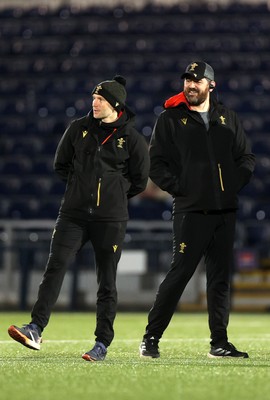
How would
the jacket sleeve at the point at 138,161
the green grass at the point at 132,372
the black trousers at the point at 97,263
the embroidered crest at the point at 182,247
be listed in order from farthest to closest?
the jacket sleeve at the point at 138,161 < the embroidered crest at the point at 182,247 < the black trousers at the point at 97,263 < the green grass at the point at 132,372

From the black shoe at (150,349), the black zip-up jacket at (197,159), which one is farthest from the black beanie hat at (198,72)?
the black shoe at (150,349)

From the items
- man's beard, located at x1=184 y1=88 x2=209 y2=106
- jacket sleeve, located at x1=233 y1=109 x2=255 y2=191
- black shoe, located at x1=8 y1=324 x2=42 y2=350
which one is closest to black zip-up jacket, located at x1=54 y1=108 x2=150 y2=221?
man's beard, located at x1=184 y1=88 x2=209 y2=106

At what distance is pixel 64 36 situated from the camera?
22.0 metres

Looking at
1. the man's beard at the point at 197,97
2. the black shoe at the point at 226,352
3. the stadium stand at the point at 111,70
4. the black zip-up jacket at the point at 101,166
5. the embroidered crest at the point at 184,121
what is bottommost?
the black shoe at the point at 226,352

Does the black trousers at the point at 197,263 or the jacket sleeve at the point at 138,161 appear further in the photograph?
the jacket sleeve at the point at 138,161

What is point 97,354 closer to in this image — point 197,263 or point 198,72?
point 197,263

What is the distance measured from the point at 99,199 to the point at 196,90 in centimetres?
90

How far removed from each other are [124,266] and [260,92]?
6.53 meters

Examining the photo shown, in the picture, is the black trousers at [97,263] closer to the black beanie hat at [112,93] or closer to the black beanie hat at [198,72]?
the black beanie hat at [112,93]

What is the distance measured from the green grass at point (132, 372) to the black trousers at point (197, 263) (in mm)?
249

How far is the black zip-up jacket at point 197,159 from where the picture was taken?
6168 millimetres

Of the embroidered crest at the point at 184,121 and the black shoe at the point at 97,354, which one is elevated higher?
the embroidered crest at the point at 184,121

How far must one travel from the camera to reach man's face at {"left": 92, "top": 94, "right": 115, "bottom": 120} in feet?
20.2

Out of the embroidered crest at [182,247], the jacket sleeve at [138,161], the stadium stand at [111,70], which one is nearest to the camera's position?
the embroidered crest at [182,247]
